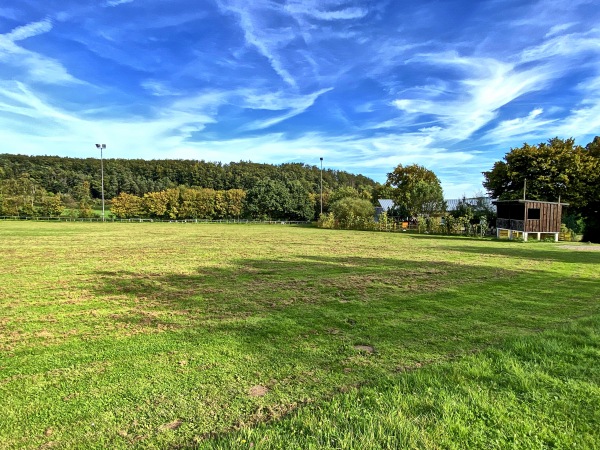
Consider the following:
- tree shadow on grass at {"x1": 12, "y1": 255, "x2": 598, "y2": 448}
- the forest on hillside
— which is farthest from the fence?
tree shadow on grass at {"x1": 12, "y1": 255, "x2": 598, "y2": 448}

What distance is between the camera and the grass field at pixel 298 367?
2.25 meters

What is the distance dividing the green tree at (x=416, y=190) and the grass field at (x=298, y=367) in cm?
3295

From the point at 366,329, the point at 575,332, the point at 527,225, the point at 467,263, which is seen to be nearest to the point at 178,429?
the point at 366,329

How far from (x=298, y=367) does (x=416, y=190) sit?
38743 millimetres

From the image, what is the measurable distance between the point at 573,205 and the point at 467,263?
81.9 ft

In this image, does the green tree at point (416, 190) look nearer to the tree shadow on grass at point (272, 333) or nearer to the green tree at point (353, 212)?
the green tree at point (353, 212)

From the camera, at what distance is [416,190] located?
38969 mm

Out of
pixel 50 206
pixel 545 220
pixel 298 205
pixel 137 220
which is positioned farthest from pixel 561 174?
pixel 50 206

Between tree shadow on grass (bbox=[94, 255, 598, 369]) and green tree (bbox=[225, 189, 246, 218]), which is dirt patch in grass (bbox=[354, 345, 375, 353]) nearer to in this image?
tree shadow on grass (bbox=[94, 255, 598, 369])

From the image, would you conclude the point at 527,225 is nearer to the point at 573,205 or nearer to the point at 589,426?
the point at 573,205

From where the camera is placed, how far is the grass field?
2.25 metres

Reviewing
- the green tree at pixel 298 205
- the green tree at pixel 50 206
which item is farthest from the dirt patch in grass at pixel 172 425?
the green tree at pixel 50 206

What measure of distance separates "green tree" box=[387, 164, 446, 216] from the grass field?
108ft

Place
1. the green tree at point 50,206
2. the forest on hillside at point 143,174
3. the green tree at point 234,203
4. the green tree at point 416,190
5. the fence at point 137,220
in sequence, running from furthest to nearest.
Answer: the forest on hillside at point 143,174, the green tree at point 234,203, the green tree at point 50,206, the fence at point 137,220, the green tree at point 416,190
